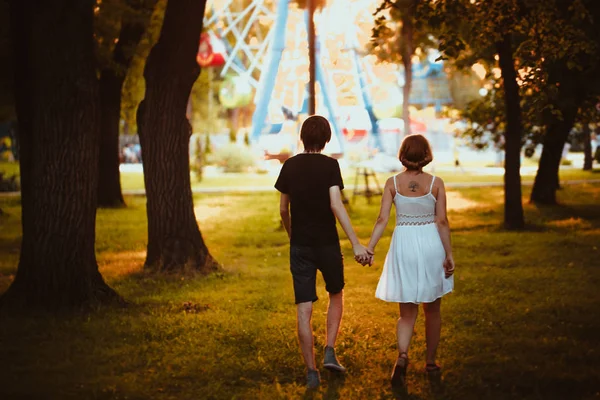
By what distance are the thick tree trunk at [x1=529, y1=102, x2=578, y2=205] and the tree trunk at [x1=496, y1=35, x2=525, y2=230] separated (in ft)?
12.9

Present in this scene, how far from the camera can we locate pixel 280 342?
330 inches

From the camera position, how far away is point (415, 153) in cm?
653

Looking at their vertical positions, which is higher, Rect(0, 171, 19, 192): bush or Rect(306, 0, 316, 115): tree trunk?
Rect(306, 0, 316, 115): tree trunk

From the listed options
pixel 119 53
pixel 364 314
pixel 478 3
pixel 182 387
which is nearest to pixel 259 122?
pixel 119 53

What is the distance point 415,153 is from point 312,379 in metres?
1.82

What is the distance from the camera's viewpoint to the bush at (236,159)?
153 feet

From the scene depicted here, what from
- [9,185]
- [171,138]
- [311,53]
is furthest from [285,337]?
[9,185]

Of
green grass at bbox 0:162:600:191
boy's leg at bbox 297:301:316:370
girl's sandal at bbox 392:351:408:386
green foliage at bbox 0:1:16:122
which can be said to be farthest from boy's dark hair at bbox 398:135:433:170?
green grass at bbox 0:162:600:191

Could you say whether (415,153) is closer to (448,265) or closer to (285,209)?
(448,265)

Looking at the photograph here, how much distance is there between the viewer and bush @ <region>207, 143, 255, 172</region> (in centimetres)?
4659

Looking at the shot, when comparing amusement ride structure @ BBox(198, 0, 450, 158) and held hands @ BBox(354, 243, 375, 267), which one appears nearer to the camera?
held hands @ BBox(354, 243, 375, 267)

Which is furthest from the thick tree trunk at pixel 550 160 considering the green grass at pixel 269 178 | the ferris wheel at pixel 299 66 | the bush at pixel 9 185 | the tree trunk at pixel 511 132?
the ferris wheel at pixel 299 66

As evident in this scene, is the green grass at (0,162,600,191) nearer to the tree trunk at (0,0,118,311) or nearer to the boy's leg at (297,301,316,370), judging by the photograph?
the tree trunk at (0,0,118,311)

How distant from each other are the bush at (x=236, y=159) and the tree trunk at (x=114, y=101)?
67.6ft
